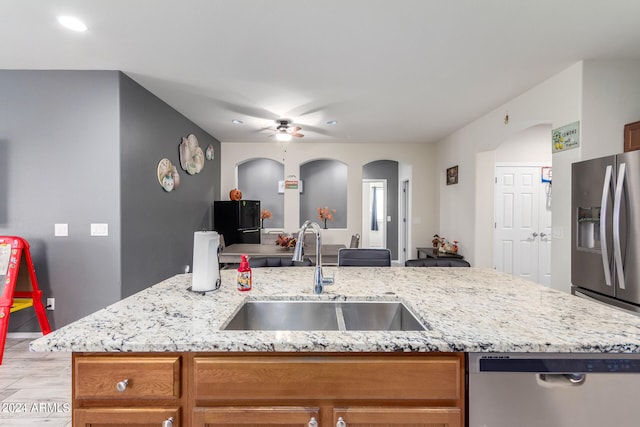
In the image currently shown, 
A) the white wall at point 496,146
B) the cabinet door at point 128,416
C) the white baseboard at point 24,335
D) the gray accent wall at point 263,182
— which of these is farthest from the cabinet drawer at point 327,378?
the gray accent wall at point 263,182

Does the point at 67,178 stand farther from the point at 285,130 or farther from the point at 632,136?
the point at 632,136

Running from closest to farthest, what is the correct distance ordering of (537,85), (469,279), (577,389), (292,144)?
(577,389)
(469,279)
(537,85)
(292,144)

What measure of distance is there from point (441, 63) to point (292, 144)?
3.65m

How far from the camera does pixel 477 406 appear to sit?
0.99m

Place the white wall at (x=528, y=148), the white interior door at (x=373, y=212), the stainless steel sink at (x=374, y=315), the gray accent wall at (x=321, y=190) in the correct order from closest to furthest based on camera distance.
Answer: the stainless steel sink at (x=374, y=315)
the white wall at (x=528, y=148)
the gray accent wall at (x=321, y=190)
the white interior door at (x=373, y=212)

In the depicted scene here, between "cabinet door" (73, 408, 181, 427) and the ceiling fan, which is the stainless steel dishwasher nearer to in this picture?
"cabinet door" (73, 408, 181, 427)

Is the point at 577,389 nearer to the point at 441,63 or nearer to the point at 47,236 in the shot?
the point at 441,63

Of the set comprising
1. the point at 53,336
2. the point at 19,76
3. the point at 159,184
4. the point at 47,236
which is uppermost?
the point at 19,76

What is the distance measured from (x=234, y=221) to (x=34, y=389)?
346 centimetres

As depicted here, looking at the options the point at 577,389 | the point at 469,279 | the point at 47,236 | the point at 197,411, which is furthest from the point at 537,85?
the point at 47,236

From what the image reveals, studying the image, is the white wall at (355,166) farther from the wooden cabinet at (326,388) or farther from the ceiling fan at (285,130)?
the wooden cabinet at (326,388)

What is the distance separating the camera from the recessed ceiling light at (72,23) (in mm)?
2100

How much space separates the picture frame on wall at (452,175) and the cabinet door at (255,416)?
16.4 feet

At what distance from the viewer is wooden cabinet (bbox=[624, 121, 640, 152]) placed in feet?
8.29
